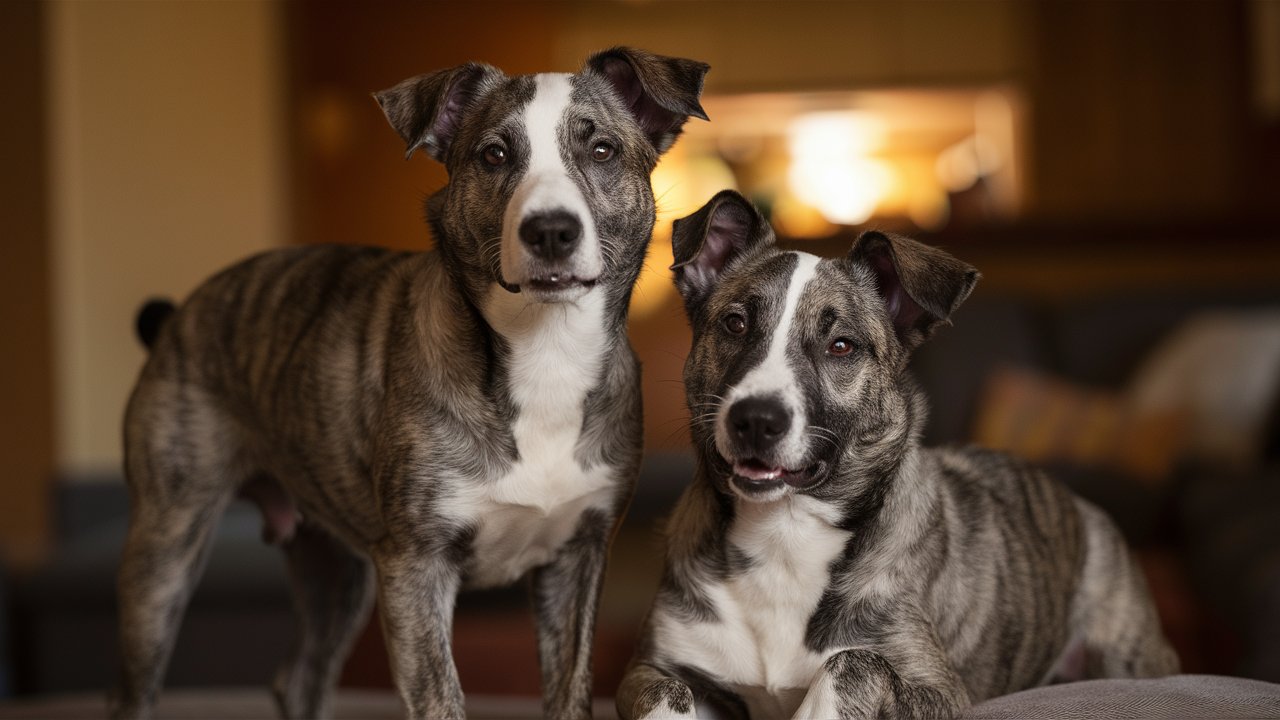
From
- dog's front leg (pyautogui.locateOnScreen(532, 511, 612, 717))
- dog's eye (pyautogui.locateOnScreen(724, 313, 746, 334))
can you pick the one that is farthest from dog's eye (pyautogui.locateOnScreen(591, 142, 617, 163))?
dog's front leg (pyautogui.locateOnScreen(532, 511, 612, 717))

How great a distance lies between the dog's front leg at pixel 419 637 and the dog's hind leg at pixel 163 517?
2.03 ft

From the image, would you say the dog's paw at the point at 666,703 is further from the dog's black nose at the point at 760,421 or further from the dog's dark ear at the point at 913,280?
the dog's dark ear at the point at 913,280

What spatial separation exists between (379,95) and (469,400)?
51 centimetres

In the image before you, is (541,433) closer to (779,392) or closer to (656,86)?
(779,392)

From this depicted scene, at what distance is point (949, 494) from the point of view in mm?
2320

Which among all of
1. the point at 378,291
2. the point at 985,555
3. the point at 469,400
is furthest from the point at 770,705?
the point at 378,291

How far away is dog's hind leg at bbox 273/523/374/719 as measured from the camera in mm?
2592

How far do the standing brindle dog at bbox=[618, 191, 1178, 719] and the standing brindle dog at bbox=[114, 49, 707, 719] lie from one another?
16 centimetres

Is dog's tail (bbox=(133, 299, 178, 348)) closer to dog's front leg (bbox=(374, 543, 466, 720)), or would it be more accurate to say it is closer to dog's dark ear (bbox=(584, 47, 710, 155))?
dog's front leg (bbox=(374, 543, 466, 720))

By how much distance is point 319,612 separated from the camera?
2.63 m

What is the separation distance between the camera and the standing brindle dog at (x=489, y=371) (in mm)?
1952

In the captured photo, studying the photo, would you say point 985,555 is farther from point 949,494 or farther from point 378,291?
point 378,291

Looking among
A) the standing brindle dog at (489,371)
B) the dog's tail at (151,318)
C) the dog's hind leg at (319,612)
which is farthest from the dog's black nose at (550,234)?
the dog's tail at (151,318)

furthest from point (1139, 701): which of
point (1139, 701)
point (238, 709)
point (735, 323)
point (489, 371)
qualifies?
point (238, 709)
